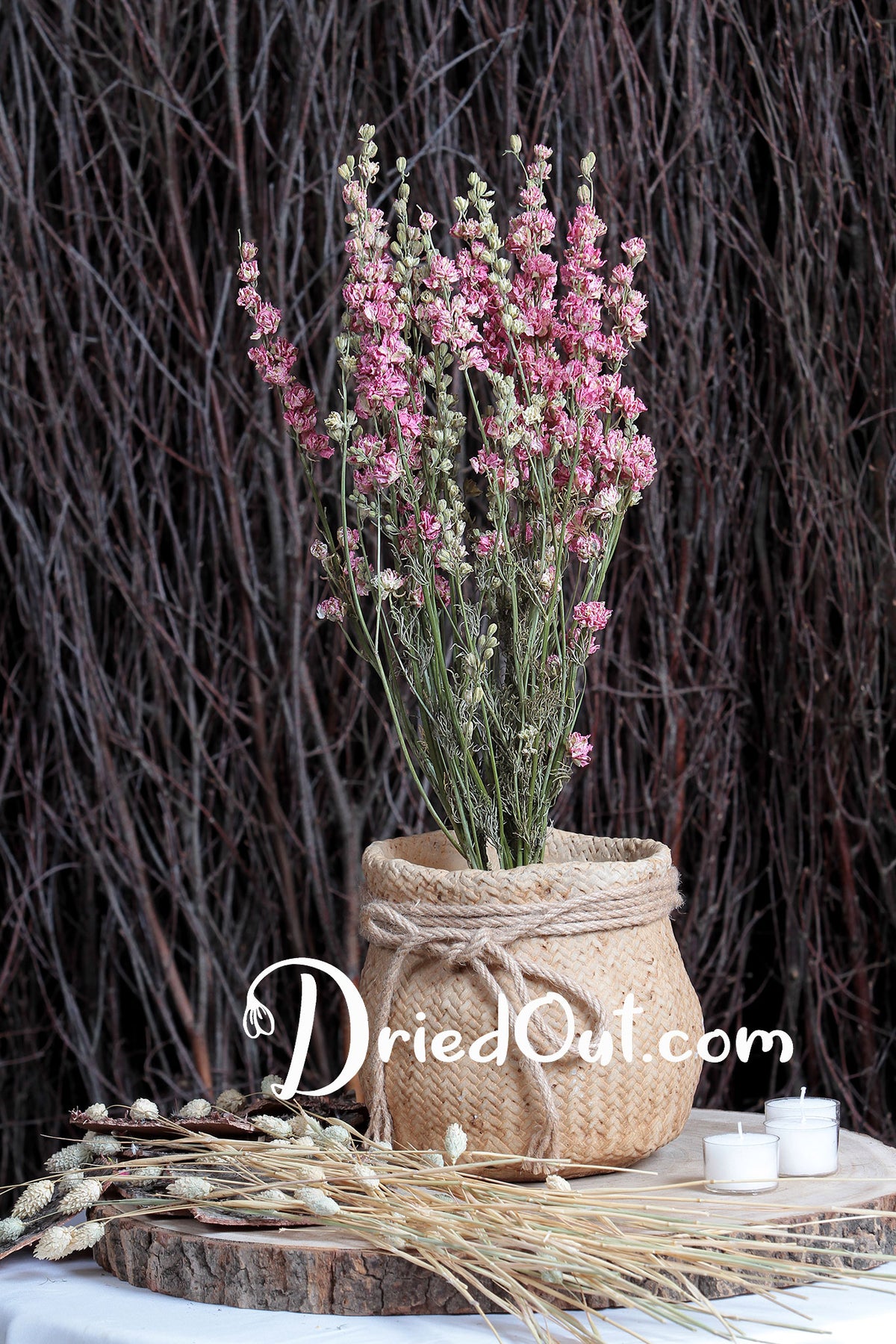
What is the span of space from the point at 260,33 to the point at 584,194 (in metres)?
0.84

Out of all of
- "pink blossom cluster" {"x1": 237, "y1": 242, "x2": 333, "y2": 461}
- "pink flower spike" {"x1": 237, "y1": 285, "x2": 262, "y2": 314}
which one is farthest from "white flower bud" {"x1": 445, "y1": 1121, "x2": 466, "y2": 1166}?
"pink flower spike" {"x1": 237, "y1": 285, "x2": 262, "y2": 314}

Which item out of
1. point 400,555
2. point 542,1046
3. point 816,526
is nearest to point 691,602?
point 816,526

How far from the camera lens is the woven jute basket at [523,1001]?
0.84 metres

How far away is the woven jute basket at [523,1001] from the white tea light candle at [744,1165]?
60 mm

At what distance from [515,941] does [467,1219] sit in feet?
0.57

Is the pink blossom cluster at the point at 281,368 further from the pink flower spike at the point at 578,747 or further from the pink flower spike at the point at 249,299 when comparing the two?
the pink flower spike at the point at 578,747

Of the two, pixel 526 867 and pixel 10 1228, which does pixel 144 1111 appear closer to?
pixel 10 1228

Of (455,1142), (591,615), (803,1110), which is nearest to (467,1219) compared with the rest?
(455,1142)

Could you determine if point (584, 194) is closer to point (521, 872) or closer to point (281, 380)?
point (281, 380)

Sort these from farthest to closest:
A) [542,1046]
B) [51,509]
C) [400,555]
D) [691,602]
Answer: [691,602], [51,509], [400,555], [542,1046]

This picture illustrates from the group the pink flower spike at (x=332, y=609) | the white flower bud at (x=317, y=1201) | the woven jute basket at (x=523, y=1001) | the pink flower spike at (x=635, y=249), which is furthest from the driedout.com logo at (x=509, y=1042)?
the pink flower spike at (x=635, y=249)

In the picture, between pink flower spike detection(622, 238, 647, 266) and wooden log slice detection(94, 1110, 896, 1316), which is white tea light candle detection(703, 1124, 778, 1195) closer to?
wooden log slice detection(94, 1110, 896, 1316)

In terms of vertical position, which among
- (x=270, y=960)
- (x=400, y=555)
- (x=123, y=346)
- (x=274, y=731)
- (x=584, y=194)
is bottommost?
(x=270, y=960)

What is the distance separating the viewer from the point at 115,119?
1.56 metres
